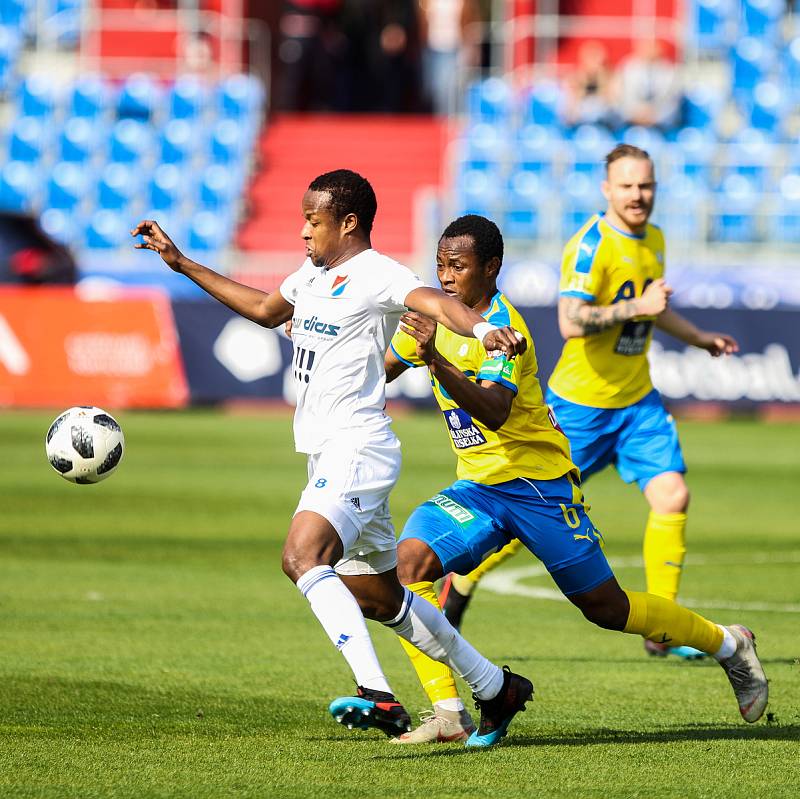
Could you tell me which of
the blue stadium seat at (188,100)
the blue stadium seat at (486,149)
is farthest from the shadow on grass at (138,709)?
the blue stadium seat at (188,100)

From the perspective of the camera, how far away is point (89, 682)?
7117 millimetres

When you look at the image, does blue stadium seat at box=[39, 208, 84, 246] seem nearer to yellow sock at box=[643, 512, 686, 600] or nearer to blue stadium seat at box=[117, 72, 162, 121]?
blue stadium seat at box=[117, 72, 162, 121]

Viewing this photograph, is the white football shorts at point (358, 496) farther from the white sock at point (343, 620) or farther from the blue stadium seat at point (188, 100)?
the blue stadium seat at point (188, 100)

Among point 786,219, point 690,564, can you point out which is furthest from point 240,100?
point 690,564

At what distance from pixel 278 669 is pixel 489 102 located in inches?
880

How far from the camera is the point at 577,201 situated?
2583 centimetres

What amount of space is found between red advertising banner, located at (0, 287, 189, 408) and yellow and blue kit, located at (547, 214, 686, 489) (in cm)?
1340

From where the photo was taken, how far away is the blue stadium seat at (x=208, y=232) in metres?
26.8

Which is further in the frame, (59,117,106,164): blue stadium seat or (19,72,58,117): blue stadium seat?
(19,72,58,117): blue stadium seat

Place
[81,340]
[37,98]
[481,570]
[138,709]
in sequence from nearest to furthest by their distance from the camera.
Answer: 1. [138,709]
2. [481,570]
3. [81,340]
4. [37,98]

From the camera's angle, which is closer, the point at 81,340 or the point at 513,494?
the point at 513,494

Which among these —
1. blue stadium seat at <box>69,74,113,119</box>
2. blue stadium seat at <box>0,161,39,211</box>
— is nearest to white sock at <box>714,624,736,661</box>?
blue stadium seat at <box>0,161,39,211</box>

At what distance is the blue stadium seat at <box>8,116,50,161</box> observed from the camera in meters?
28.8

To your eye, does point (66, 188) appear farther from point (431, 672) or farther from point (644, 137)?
point (431, 672)
